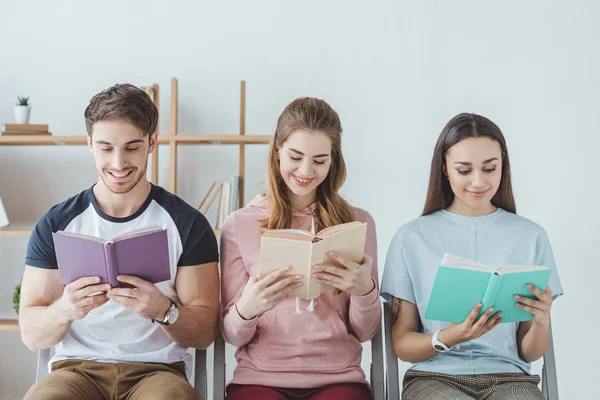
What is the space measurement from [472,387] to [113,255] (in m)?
1.04

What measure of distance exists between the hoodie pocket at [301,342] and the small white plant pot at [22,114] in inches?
74.0

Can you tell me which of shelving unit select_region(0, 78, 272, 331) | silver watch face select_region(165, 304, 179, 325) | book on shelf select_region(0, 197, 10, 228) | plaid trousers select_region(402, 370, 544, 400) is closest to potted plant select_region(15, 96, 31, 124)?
Answer: shelving unit select_region(0, 78, 272, 331)

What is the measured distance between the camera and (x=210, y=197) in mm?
3287

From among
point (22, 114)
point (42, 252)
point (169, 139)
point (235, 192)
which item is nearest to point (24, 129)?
point (22, 114)

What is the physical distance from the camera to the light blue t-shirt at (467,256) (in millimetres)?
2010

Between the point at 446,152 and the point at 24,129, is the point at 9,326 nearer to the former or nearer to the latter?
the point at 24,129

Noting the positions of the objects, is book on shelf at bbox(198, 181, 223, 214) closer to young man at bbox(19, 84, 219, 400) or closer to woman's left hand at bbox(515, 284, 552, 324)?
young man at bbox(19, 84, 219, 400)

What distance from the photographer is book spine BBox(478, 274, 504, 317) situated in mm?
1688

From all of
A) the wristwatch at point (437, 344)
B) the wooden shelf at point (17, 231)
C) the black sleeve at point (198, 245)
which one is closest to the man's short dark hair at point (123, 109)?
the black sleeve at point (198, 245)

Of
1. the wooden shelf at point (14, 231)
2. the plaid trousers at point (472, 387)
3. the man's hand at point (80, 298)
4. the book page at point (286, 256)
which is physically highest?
the book page at point (286, 256)

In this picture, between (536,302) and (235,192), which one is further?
(235,192)

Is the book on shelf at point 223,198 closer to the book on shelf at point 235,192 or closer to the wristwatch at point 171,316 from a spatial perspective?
the book on shelf at point 235,192

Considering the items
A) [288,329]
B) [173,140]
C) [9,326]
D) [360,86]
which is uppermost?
[360,86]

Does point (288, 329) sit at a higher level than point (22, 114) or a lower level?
lower
